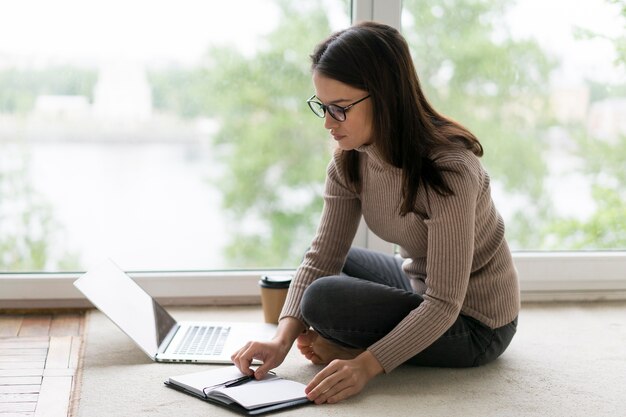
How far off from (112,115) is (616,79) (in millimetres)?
1608

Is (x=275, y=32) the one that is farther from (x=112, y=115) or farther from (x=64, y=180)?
(x=64, y=180)

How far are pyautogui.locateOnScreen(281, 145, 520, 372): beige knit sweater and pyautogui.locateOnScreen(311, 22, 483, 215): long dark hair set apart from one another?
0.11ft

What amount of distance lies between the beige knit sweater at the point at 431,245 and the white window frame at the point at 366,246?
0.62m

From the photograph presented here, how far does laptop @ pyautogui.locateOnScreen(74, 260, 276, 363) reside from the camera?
7.43ft

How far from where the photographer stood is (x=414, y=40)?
9.48 ft

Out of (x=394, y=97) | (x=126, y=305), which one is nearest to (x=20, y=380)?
(x=126, y=305)

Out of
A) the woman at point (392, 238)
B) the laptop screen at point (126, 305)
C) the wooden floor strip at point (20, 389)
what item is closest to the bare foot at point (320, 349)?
the woman at point (392, 238)

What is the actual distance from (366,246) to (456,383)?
915 millimetres

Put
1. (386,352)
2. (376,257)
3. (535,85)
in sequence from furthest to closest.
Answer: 1. (535,85)
2. (376,257)
3. (386,352)

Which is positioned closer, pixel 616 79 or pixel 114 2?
pixel 114 2

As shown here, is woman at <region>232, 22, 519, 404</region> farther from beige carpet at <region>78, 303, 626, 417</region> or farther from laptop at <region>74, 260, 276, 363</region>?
laptop at <region>74, 260, 276, 363</region>

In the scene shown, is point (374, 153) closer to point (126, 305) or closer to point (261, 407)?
point (261, 407)

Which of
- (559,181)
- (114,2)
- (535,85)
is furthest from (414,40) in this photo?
(114,2)

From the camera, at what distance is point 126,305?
237 cm
